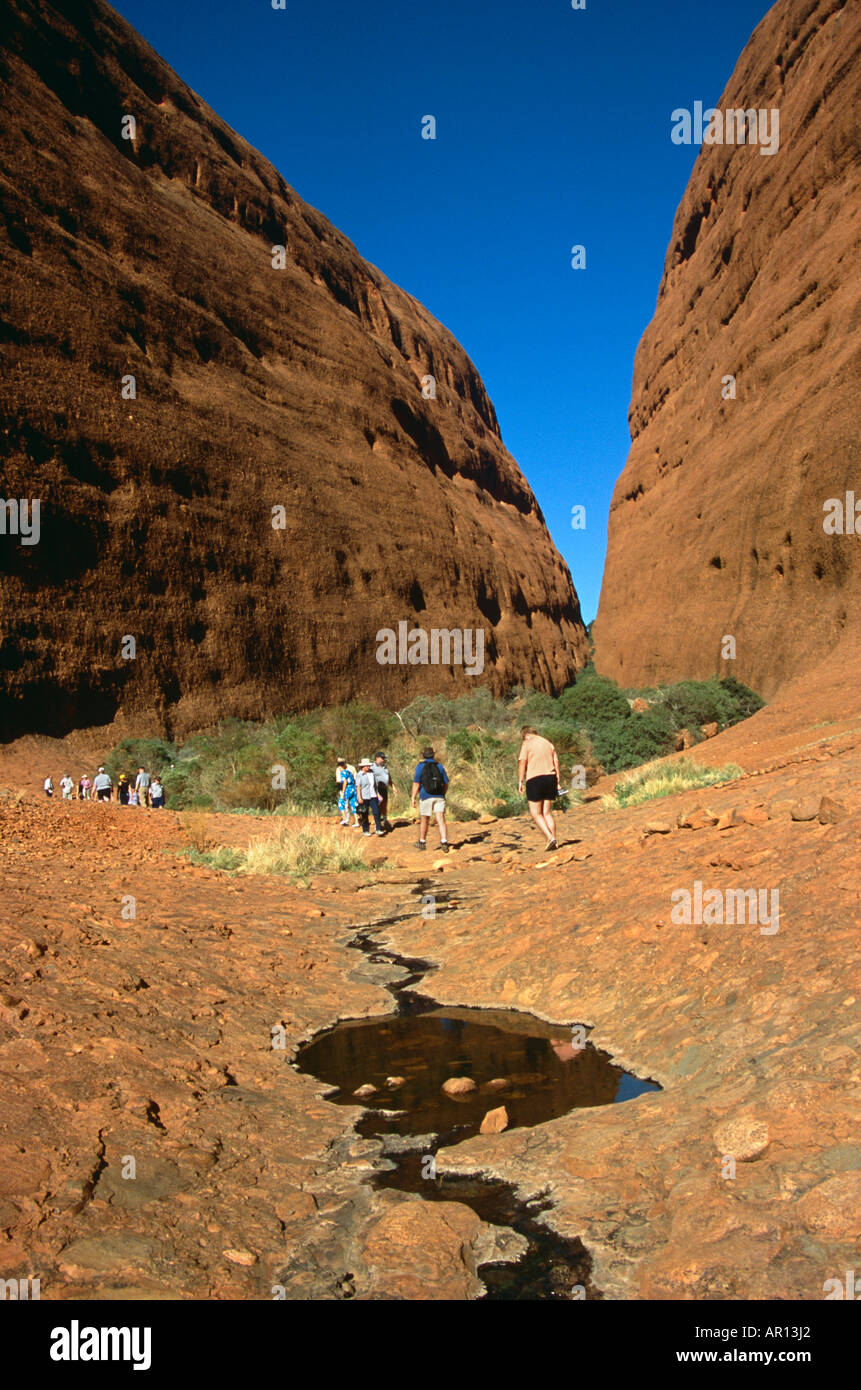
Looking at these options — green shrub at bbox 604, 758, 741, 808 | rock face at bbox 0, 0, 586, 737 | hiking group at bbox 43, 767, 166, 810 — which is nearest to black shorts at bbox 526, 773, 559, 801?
green shrub at bbox 604, 758, 741, 808

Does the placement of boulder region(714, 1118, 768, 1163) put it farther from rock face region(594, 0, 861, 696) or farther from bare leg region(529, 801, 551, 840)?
rock face region(594, 0, 861, 696)

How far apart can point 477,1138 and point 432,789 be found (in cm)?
818

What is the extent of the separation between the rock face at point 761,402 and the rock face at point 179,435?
10548mm

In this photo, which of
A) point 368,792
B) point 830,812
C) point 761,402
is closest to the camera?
point 830,812

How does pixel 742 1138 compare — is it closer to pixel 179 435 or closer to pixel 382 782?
pixel 382 782

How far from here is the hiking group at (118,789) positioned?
19.5 meters

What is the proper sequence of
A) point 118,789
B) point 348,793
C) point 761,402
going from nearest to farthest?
point 348,793, point 118,789, point 761,402

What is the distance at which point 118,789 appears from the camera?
22.5 metres

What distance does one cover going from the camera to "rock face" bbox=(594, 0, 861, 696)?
868 inches

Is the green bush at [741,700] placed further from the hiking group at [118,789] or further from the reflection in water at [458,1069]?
the reflection in water at [458,1069]

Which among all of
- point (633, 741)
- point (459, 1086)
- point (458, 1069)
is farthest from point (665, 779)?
point (459, 1086)

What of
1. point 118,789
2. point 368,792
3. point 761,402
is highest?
point 761,402

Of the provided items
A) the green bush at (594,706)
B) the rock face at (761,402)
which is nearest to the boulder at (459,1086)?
the green bush at (594,706)
